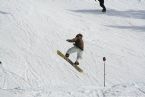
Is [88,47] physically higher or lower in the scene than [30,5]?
lower

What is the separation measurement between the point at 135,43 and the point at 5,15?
28.3 ft

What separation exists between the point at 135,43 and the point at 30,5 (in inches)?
324

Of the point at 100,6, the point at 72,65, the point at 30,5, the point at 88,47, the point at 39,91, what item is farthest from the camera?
the point at 100,6

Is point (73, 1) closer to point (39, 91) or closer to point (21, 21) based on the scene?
point (21, 21)

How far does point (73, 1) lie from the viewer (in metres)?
33.0

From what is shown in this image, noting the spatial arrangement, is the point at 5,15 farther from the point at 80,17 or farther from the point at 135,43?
the point at 135,43

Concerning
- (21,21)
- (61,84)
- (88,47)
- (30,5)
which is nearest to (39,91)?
(61,84)

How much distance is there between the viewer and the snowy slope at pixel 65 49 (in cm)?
1569

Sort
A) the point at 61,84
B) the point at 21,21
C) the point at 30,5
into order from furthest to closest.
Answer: the point at 30,5
the point at 21,21
the point at 61,84

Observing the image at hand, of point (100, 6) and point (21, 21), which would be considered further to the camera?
point (100, 6)

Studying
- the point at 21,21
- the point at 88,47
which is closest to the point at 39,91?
the point at 88,47

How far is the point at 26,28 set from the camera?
77.8ft

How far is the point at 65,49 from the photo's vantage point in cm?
2200

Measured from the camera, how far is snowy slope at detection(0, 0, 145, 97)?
15.7 metres
